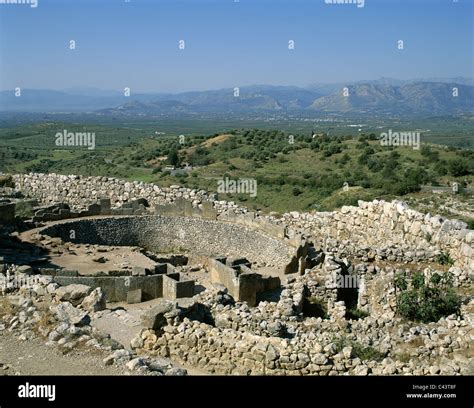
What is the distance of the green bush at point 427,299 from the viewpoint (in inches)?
492

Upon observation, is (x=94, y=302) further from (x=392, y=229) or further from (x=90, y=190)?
(x=90, y=190)

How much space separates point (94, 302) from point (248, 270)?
190 inches

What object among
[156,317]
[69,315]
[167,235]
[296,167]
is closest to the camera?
[156,317]

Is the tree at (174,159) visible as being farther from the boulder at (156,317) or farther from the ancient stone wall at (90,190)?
the boulder at (156,317)

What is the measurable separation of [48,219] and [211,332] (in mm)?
13661

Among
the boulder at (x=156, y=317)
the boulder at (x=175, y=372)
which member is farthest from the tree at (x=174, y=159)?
the boulder at (x=175, y=372)

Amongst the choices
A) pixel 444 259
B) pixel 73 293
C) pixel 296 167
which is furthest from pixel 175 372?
pixel 296 167

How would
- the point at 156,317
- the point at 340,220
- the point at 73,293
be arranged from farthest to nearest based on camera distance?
the point at 340,220 → the point at 73,293 → the point at 156,317

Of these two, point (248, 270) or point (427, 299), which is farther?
point (248, 270)

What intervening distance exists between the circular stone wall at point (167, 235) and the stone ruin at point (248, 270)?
40mm

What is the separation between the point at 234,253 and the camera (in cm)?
2028

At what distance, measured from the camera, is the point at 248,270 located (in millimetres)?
15555

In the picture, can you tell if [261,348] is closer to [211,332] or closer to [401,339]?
[211,332]
